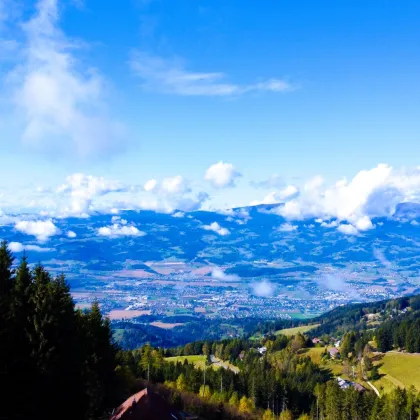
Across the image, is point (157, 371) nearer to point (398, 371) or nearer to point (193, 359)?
point (193, 359)

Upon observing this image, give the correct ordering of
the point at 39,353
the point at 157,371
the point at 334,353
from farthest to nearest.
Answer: the point at 334,353 < the point at 157,371 < the point at 39,353

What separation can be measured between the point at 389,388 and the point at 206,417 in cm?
5724

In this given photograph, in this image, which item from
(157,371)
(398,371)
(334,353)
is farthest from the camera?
(334,353)

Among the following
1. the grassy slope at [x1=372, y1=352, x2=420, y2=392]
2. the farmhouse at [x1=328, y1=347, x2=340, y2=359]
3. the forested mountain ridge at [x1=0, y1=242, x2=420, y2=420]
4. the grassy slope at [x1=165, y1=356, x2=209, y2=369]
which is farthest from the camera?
the farmhouse at [x1=328, y1=347, x2=340, y2=359]

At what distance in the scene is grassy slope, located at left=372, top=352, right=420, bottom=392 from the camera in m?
99.3

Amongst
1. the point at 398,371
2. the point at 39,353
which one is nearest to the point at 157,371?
the point at 398,371

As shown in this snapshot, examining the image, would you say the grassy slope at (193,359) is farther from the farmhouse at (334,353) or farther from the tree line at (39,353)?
the tree line at (39,353)

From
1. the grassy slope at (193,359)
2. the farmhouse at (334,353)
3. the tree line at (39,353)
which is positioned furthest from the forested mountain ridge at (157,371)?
the farmhouse at (334,353)

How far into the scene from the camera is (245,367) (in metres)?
111

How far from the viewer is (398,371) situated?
107 meters

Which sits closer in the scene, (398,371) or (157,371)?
(157,371)

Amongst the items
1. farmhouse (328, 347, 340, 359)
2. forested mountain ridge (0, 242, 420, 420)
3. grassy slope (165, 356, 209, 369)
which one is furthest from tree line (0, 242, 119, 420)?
farmhouse (328, 347, 340, 359)

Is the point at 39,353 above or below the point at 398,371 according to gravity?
above

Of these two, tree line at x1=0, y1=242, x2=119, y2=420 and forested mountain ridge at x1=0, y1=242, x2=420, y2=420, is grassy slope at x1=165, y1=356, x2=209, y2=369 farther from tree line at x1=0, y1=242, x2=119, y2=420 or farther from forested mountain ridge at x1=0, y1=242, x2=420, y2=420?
tree line at x1=0, y1=242, x2=119, y2=420
